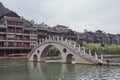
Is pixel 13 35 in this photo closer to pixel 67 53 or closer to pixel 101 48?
pixel 101 48

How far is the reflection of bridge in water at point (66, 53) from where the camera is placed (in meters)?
40.2

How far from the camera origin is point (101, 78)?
987 inches

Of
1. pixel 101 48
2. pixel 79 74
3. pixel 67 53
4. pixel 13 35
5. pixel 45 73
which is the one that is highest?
pixel 13 35

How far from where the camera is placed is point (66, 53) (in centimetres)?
4509

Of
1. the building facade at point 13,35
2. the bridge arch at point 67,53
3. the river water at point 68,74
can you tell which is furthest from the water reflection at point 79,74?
the building facade at point 13,35

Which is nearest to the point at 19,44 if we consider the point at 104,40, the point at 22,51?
the point at 22,51

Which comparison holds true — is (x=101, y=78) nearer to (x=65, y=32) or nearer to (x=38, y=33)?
(x=38, y=33)

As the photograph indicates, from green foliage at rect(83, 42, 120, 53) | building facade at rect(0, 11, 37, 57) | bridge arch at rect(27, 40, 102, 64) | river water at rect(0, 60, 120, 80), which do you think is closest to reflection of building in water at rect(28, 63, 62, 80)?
river water at rect(0, 60, 120, 80)

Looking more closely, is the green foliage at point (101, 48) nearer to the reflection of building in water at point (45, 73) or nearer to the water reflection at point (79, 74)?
the reflection of building in water at point (45, 73)

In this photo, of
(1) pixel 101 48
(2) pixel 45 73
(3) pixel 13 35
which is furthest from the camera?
(1) pixel 101 48

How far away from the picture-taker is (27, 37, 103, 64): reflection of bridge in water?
4025cm

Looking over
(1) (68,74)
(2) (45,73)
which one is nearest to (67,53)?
(2) (45,73)

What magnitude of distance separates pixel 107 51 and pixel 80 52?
54.0 meters

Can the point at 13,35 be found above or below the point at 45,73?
above
